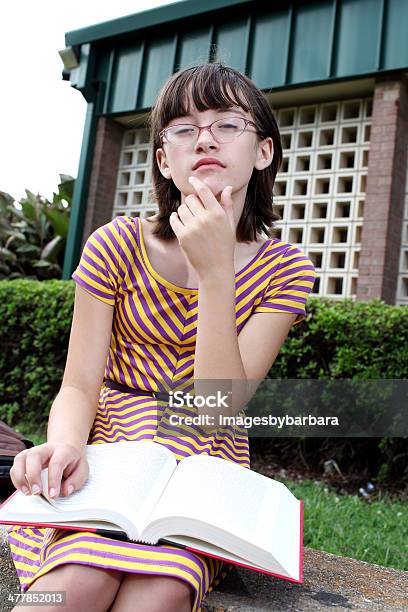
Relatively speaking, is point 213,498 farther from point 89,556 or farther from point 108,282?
point 108,282

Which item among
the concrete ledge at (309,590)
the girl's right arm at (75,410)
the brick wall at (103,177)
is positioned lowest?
the concrete ledge at (309,590)

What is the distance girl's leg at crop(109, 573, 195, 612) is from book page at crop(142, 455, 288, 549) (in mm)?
88

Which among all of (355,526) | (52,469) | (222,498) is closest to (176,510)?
(222,498)

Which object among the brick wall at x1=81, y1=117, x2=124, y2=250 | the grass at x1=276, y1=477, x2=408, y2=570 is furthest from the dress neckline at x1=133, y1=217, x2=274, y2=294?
the brick wall at x1=81, y1=117, x2=124, y2=250

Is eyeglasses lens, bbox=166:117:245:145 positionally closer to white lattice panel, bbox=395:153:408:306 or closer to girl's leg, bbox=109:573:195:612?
girl's leg, bbox=109:573:195:612

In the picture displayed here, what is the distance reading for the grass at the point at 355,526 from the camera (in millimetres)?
2543

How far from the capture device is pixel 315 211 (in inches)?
237

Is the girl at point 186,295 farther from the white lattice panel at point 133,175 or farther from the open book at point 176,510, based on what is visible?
the white lattice panel at point 133,175

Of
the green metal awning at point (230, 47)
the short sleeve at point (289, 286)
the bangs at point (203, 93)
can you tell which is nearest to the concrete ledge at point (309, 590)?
the short sleeve at point (289, 286)

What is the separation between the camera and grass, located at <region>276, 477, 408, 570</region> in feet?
8.34

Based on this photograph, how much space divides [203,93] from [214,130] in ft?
0.36

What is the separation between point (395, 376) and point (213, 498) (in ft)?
9.02

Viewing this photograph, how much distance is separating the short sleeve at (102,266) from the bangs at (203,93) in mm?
352

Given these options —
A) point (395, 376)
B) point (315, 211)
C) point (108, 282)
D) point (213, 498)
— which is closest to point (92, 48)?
point (315, 211)
